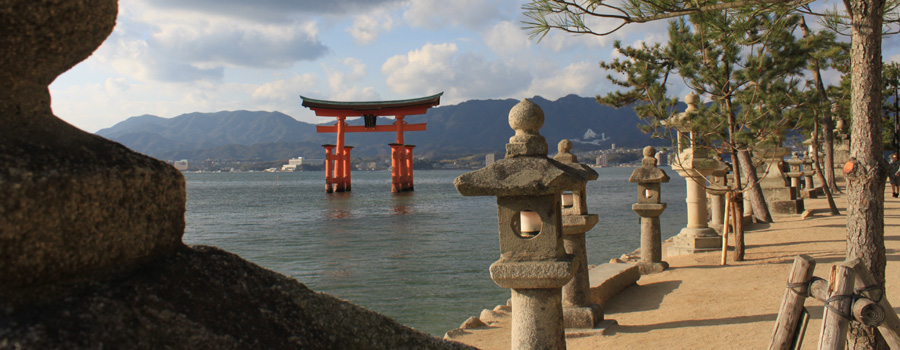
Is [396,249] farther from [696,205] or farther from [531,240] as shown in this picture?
[531,240]

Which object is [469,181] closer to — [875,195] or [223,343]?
[875,195]

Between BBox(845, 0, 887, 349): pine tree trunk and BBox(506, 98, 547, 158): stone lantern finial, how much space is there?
2136 millimetres

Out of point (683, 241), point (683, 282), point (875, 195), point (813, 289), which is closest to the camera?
point (813, 289)

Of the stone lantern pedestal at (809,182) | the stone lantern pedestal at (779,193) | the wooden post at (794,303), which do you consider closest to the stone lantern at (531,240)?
the wooden post at (794,303)

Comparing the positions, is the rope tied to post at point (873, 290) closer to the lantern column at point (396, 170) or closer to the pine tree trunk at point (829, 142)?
the pine tree trunk at point (829, 142)

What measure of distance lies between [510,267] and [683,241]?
27.1ft

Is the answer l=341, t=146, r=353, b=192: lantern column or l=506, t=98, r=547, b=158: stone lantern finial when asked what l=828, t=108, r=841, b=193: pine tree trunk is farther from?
l=341, t=146, r=353, b=192: lantern column

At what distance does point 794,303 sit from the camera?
370 cm

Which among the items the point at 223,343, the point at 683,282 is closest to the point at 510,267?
the point at 223,343

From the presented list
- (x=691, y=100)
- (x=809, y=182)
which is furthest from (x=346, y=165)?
(x=691, y=100)

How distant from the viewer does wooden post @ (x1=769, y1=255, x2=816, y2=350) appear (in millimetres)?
3678

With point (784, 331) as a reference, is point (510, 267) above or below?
above

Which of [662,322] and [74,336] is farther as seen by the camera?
[662,322]

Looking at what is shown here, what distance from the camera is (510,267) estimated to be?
160 inches
